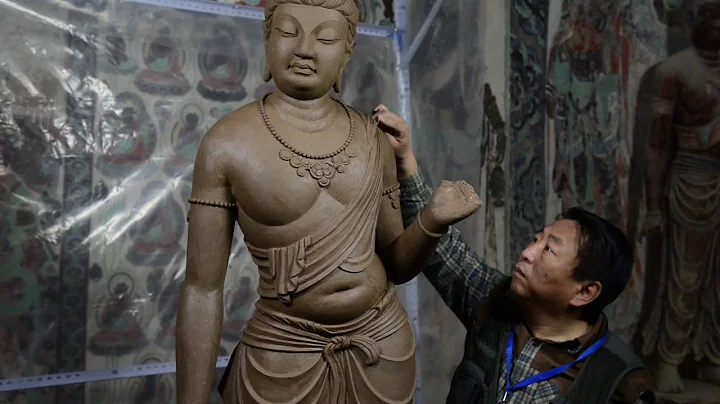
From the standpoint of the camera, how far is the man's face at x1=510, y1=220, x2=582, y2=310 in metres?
1.76

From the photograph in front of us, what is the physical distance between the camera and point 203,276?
4.75ft

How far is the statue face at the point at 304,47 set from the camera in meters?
1.44

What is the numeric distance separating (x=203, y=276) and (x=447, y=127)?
1.65 m

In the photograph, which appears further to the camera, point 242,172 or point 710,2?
point 710,2

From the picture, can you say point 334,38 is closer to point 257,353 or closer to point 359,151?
point 359,151

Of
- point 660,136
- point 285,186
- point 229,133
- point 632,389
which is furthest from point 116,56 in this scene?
point 660,136

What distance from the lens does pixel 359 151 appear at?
4.89 feet

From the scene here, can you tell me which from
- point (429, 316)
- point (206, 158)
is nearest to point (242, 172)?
point (206, 158)

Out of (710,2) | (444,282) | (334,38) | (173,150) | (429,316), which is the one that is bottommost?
(429,316)

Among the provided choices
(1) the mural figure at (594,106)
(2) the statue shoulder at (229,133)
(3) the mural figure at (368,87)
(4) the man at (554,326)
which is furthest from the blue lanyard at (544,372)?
(3) the mural figure at (368,87)

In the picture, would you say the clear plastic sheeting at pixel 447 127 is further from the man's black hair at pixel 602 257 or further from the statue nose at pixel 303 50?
the statue nose at pixel 303 50

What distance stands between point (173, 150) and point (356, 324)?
171 centimetres

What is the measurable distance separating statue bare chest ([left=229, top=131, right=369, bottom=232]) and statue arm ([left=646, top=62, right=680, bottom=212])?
2.08 metres

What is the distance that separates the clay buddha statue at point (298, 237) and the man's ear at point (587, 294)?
525 mm
